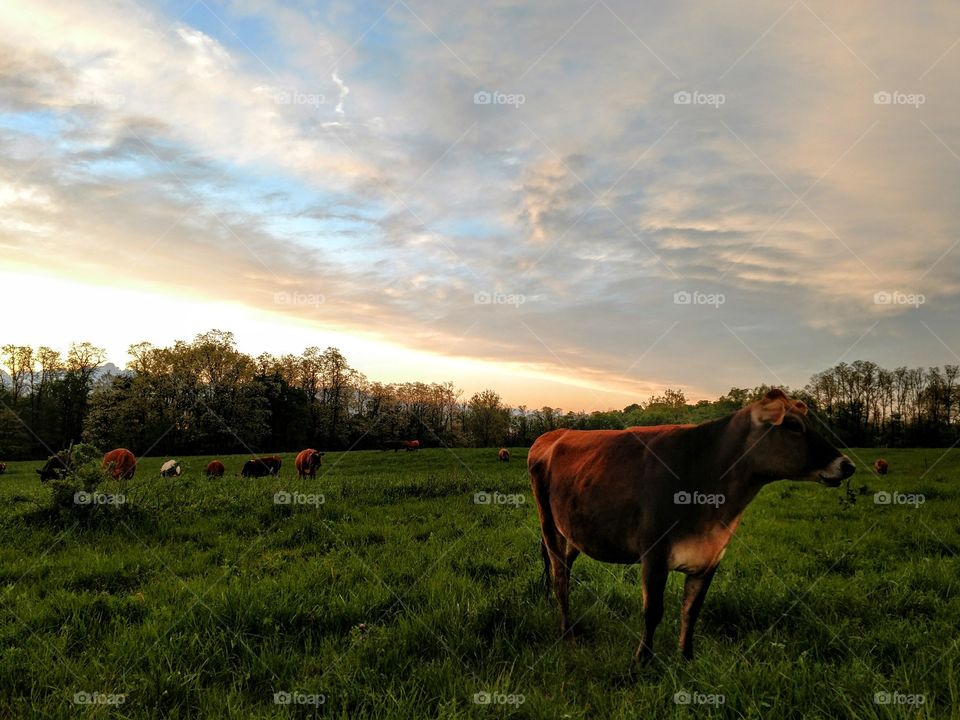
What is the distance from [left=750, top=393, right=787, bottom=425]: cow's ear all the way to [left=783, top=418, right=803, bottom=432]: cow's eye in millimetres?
95

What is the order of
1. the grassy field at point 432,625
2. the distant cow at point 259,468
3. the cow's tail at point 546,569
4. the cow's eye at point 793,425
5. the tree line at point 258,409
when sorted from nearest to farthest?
1. the grassy field at point 432,625
2. the cow's eye at point 793,425
3. the cow's tail at point 546,569
4. the distant cow at point 259,468
5. the tree line at point 258,409

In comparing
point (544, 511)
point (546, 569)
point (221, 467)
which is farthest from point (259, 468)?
point (544, 511)

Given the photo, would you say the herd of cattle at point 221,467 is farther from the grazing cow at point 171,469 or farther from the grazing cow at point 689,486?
the grazing cow at point 689,486

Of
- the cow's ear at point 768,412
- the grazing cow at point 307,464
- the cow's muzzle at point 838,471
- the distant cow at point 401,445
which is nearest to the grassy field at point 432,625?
the cow's muzzle at point 838,471

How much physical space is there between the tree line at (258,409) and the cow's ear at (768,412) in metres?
33.6

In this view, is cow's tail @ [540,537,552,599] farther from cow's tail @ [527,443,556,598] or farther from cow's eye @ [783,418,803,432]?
cow's eye @ [783,418,803,432]

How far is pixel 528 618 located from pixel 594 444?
80.3 inches

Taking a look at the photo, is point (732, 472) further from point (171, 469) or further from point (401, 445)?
point (401, 445)

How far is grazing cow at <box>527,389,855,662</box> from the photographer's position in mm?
4379

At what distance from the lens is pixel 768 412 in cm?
445

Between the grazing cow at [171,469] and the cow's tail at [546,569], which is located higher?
the cow's tail at [546,569]

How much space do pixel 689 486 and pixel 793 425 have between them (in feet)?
3.26

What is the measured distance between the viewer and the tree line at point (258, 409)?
40.5m

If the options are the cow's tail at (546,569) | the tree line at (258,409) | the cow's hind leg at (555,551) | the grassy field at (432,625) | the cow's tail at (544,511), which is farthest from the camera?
the tree line at (258,409)
